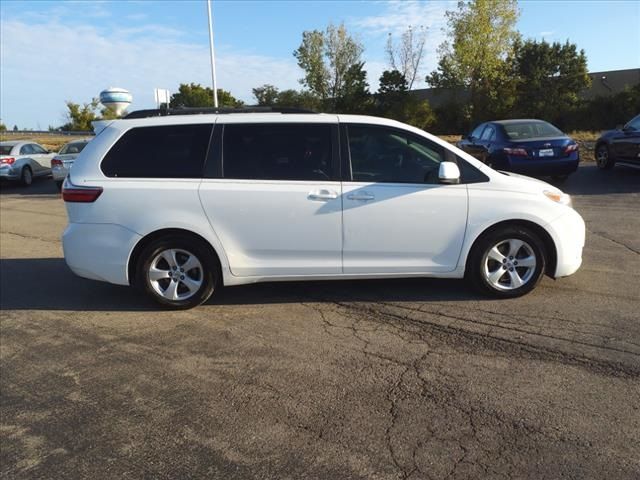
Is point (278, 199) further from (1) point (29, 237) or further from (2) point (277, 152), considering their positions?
(1) point (29, 237)

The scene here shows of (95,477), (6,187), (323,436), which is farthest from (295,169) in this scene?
(6,187)

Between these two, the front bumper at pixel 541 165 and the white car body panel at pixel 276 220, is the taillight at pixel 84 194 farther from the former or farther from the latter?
the front bumper at pixel 541 165

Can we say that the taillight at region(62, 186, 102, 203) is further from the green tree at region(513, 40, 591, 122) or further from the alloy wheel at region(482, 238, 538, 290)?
the green tree at region(513, 40, 591, 122)

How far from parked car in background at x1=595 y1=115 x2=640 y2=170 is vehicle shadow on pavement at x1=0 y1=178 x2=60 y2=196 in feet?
51.4

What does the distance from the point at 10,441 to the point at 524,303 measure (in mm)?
4205

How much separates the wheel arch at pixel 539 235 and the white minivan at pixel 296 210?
14mm

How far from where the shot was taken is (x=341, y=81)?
1831 inches

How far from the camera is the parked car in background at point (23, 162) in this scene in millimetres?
18453

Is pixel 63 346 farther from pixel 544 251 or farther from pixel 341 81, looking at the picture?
pixel 341 81

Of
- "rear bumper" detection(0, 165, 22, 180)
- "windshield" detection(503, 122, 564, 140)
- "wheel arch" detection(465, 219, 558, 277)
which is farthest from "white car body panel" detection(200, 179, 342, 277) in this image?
"rear bumper" detection(0, 165, 22, 180)

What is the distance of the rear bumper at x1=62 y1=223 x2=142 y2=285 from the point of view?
16.5ft

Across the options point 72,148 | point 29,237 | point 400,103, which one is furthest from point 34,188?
point 400,103

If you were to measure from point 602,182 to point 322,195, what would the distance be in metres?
10.2

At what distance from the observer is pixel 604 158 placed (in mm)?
13711
